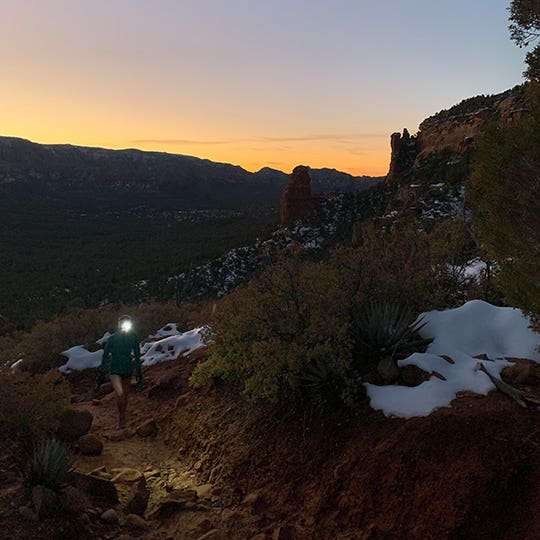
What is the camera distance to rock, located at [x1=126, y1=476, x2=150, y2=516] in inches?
197

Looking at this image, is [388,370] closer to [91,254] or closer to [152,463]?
[152,463]

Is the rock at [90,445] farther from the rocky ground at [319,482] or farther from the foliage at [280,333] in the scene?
the foliage at [280,333]

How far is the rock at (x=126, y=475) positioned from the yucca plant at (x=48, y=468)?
1.08 m

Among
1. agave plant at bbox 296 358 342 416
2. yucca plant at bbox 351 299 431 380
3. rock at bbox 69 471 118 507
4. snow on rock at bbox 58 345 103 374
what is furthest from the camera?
snow on rock at bbox 58 345 103 374

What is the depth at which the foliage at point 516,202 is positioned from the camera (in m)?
5.31

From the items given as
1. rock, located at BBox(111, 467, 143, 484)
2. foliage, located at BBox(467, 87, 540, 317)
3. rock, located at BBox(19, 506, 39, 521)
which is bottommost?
rock, located at BBox(111, 467, 143, 484)

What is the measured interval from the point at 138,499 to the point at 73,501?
0.76 m

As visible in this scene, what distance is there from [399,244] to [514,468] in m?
4.82

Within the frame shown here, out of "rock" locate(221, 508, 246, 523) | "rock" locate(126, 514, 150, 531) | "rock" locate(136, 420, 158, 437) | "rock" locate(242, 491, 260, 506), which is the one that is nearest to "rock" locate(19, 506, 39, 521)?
"rock" locate(126, 514, 150, 531)

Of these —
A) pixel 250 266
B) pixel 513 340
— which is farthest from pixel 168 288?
pixel 513 340

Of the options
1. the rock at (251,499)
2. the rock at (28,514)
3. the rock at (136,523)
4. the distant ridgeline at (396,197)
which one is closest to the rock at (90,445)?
the rock at (136,523)

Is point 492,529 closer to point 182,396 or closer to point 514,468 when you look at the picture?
point 514,468

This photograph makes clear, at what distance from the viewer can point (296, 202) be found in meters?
55.3

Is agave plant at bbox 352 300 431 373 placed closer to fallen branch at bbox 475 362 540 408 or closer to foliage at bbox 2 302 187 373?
fallen branch at bbox 475 362 540 408
